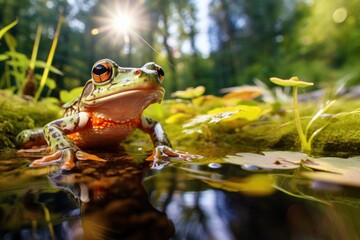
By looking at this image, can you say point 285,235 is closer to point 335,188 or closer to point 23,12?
point 335,188

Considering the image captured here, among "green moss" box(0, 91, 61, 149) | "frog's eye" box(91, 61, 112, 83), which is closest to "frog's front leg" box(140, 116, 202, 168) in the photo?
"frog's eye" box(91, 61, 112, 83)

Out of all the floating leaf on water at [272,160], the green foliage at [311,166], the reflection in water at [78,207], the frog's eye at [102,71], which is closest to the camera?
the reflection in water at [78,207]

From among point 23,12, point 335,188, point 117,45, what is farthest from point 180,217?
point 117,45

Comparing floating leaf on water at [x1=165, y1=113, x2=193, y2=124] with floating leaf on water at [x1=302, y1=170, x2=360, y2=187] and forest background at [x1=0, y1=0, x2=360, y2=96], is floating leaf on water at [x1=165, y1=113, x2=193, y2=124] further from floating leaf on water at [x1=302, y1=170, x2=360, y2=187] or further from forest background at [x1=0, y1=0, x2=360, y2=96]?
forest background at [x1=0, y1=0, x2=360, y2=96]

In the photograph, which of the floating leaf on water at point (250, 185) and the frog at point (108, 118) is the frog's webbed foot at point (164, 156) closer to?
the frog at point (108, 118)

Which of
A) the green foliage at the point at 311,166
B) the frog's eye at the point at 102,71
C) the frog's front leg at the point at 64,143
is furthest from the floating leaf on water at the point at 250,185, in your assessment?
the frog's eye at the point at 102,71
